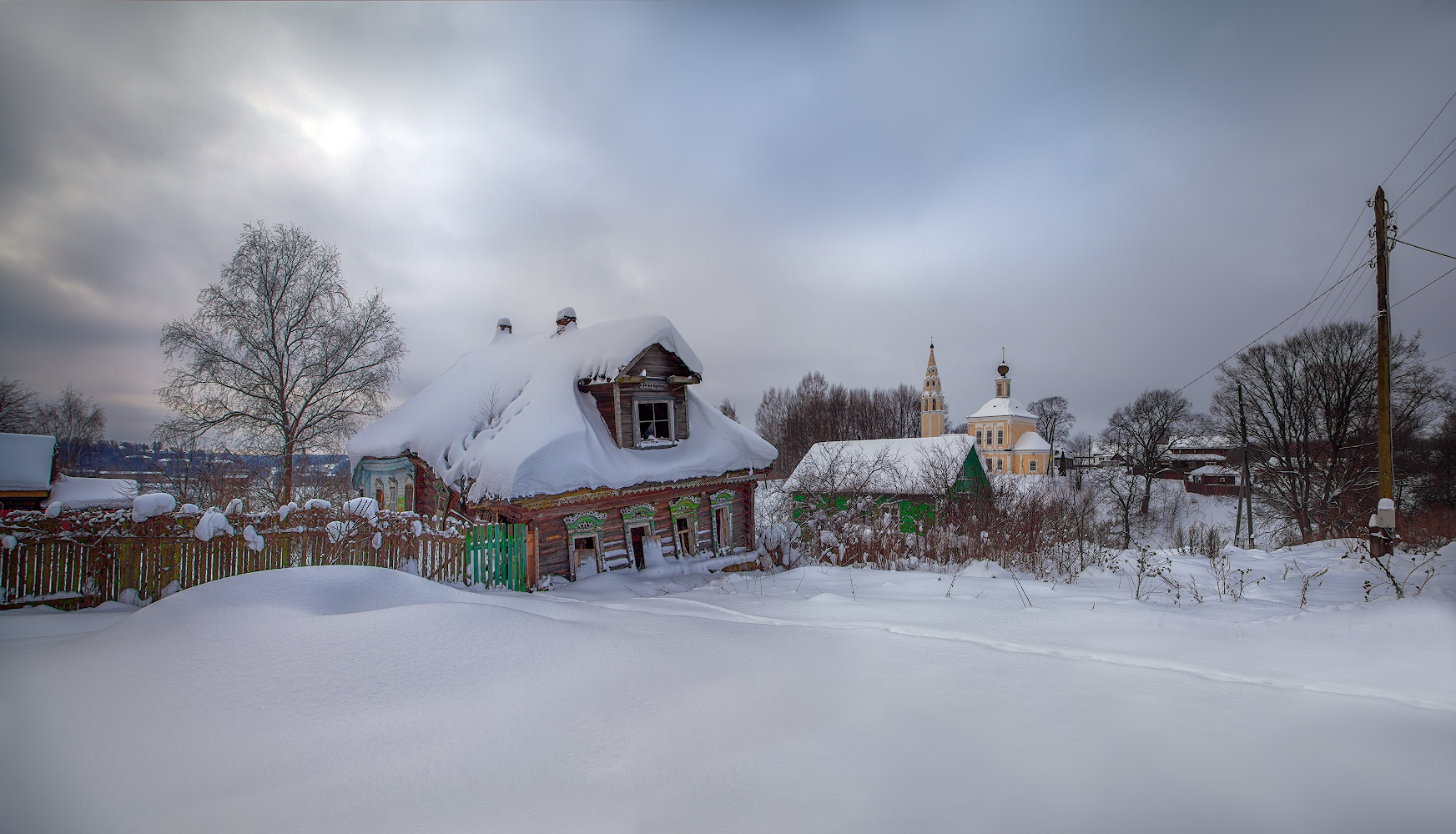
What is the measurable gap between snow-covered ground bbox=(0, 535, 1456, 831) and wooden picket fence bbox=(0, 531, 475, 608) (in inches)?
121

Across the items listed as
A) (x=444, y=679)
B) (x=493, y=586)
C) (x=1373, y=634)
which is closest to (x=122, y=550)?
(x=493, y=586)

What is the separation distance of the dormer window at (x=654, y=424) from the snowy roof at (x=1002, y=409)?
55932 millimetres

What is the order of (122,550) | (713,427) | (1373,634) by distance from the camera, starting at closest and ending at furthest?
(1373,634) → (122,550) → (713,427)

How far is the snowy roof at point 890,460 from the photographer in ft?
82.0

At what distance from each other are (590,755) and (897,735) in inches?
58.2

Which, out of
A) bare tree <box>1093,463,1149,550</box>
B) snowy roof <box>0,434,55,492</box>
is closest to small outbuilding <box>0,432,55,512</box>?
snowy roof <box>0,434,55,492</box>

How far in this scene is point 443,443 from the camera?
1273 centimetres

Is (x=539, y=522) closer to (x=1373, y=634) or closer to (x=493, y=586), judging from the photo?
(x=493, y=586)

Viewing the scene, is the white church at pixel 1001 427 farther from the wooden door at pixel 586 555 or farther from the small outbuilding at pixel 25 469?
the small outbuilding at pixel 25 469

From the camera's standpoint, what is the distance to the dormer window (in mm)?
13297

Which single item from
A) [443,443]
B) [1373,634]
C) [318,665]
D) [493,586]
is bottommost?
[493,586]

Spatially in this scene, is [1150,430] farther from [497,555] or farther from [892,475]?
[497,555]

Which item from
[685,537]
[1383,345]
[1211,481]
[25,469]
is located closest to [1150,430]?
[1211,481]

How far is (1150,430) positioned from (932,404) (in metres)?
19.4
